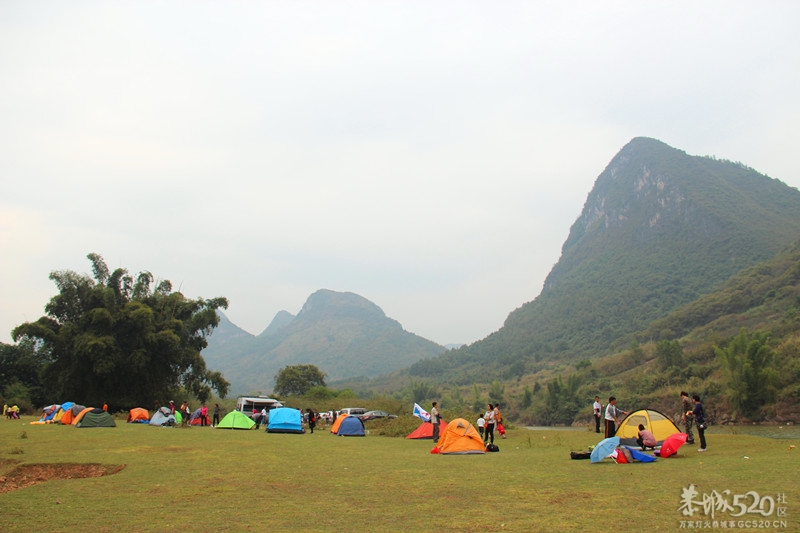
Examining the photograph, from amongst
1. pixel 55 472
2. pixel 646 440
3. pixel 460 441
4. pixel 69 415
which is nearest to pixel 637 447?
pixel 646 440

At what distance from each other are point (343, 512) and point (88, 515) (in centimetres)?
378

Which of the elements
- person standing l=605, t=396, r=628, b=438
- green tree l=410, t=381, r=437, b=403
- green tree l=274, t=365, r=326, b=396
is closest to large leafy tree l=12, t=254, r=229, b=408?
person standing l=605, t=396, r=628, b=438

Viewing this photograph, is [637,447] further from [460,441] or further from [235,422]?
[235,422]

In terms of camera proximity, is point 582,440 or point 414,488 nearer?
point 414,488

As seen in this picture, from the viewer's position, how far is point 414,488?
10.3m

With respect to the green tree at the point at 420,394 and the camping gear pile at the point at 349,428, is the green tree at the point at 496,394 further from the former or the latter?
the camping gear pile at the point at 349,428

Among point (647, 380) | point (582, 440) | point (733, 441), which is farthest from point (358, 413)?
point (647, 380)

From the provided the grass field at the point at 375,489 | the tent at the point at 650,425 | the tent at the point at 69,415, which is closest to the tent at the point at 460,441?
the grass field at the point at 375,489

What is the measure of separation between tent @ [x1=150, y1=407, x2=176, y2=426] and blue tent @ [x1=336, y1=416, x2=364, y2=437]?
360 inches

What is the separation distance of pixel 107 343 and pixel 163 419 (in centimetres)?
1392

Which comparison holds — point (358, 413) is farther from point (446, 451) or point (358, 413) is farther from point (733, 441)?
point (733, 441)

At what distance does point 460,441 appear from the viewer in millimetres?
16656

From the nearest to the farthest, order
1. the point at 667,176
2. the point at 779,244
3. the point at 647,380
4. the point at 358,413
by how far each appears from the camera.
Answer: the point at 358,413 < the point at 647,380 < the point at 779,244 < the point at 667,176

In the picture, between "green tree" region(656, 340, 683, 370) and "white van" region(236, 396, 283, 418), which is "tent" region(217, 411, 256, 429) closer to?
"white van" region(236, 396, 283, 418)
